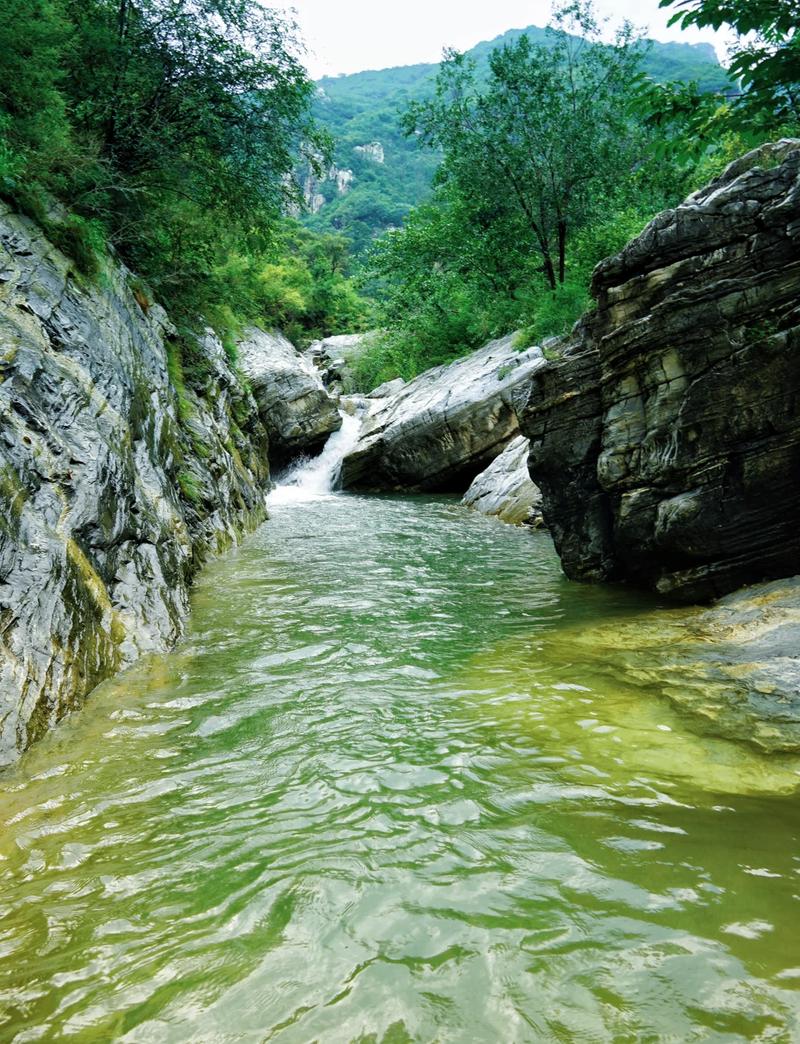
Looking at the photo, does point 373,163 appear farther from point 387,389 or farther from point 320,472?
point 320,472

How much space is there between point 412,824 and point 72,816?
79.7 inches

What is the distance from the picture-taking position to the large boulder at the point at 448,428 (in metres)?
21.8

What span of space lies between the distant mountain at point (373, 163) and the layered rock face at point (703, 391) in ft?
178

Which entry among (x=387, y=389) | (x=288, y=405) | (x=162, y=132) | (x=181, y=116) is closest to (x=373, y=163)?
(x=387, y=389)

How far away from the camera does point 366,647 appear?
6797mm

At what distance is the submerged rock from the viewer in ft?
51.3

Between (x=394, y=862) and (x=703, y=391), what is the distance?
255 inches

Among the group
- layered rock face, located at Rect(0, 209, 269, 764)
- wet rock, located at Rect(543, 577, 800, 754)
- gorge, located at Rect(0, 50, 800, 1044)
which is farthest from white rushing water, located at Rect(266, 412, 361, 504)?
wet rock, located at Rect(543, 577, 800, 754)

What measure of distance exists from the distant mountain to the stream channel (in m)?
60.3

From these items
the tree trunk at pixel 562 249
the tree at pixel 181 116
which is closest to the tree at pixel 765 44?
the tree at pixel 181 116

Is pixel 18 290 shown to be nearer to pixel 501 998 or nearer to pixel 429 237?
pixel 501 998

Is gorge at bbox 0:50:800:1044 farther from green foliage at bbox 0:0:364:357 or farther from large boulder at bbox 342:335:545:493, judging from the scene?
large boulder at bbox 342:335:545:493

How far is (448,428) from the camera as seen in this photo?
73.9 feet

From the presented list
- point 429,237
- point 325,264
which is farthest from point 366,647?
point 325,264
